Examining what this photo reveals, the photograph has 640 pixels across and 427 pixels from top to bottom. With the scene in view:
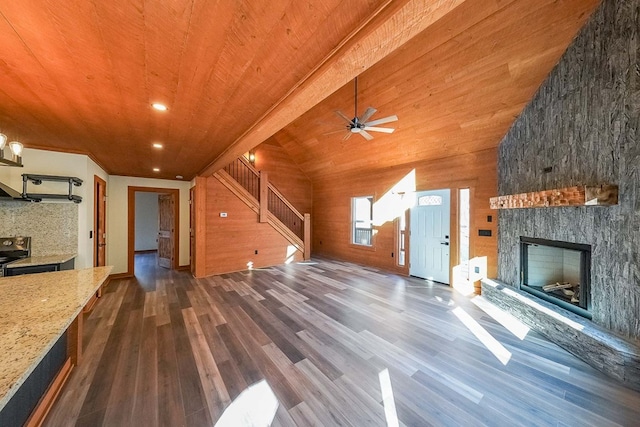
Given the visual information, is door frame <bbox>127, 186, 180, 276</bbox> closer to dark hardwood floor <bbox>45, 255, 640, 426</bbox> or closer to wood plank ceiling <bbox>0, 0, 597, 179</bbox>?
wood plank ceiling <bbox>0, 0, 597, 179</bbox>

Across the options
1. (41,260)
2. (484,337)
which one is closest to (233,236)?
(41,260)

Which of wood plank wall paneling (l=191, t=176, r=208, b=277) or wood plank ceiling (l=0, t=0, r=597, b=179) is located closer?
wood plank ceiling (l=0, t=0, r=597, b=179)

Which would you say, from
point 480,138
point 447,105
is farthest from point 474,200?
point 447,105

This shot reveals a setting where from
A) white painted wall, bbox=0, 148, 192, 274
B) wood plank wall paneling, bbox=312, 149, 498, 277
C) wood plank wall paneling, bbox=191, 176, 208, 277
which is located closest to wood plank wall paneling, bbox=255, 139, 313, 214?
wood plank wall paneling, bbox=312, 149, 498, 277

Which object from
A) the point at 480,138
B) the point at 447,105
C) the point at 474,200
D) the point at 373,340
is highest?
the point at 447,105

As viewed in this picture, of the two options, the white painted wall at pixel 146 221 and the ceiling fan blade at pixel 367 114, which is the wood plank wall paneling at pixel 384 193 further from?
the white painted wall at pixel 146 221

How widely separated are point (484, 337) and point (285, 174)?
6860 mm

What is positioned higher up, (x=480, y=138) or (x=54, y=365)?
(x=480, y=138)

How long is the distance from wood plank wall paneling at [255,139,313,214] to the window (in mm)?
2116

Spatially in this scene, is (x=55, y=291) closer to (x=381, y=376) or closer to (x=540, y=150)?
(x=381, y=376)

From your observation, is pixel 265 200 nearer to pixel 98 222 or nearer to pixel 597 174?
pixel 98 222

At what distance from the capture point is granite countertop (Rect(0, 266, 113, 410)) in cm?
86

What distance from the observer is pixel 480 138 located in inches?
164

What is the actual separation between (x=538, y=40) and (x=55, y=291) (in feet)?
17.2
